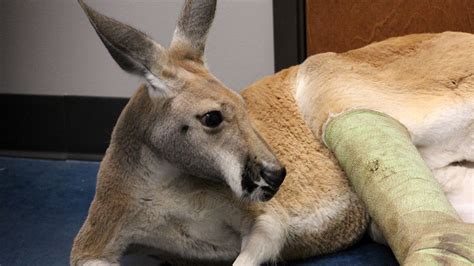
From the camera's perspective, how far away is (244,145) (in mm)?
1811

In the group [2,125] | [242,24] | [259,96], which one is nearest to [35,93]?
[2,125]

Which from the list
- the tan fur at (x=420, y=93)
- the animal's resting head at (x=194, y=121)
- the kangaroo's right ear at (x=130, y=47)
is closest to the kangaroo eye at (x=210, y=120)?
the animal's resting head at (x=194, y=121)

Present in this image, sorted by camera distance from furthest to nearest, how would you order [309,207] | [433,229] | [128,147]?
[309,207] < [128,147] < [433,229]

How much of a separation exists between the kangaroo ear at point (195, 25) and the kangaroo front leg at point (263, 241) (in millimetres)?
394

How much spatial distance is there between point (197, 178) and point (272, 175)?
250 millimetres

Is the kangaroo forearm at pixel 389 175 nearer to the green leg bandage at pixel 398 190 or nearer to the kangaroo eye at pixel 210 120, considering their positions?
the green leg bandage at pixel 398 190

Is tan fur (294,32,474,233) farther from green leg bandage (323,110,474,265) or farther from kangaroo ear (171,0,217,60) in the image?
kangaroo ear (171,0,217,60)

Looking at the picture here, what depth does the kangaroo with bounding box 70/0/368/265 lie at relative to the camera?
1.82 metres

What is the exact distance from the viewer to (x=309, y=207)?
84.4 inches

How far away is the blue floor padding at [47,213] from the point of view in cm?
228

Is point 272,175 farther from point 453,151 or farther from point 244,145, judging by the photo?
point 453,151

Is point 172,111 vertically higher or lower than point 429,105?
higher

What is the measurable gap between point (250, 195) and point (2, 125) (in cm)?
182

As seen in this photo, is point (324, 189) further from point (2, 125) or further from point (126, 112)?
point (2, 125)
